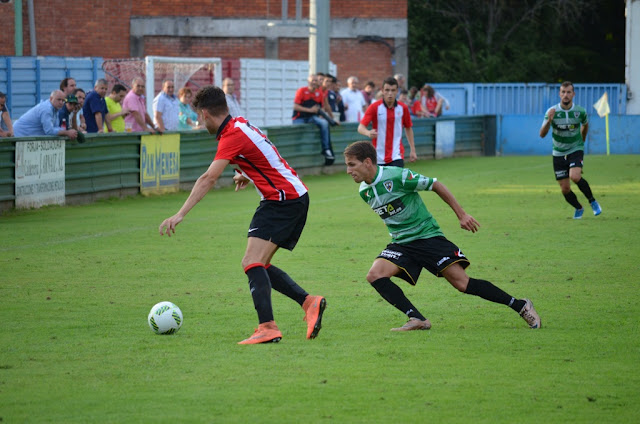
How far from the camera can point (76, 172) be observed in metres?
16.6

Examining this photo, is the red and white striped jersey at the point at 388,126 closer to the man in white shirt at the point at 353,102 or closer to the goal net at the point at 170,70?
the goal net at the point at 170,70

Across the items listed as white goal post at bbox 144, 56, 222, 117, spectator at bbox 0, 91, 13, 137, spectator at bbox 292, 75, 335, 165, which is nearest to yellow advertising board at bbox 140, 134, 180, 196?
spectator at bbox 0, 91, 13, 137

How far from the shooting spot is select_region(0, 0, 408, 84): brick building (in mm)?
34562

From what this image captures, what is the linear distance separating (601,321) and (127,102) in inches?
498

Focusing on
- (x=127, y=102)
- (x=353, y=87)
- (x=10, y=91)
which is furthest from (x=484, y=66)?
(x=127, y=102)

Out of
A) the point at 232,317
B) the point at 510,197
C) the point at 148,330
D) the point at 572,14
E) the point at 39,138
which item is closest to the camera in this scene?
the point at 148,330

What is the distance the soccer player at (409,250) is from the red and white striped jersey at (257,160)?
1.71 ft

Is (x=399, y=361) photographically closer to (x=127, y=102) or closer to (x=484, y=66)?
(x=127, y=102)

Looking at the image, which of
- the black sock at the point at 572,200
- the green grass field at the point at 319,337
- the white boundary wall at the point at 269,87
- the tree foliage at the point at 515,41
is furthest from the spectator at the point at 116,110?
the tree foliage at the point at 515,41

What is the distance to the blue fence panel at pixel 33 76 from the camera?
78.1 feet

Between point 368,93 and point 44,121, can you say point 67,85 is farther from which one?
point 368,93

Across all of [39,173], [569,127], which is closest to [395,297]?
[569,127]

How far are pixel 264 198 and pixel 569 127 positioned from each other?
8.91 m

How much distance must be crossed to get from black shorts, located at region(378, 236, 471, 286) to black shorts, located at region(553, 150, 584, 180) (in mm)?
8003
